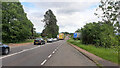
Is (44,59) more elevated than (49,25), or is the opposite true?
(49,25)

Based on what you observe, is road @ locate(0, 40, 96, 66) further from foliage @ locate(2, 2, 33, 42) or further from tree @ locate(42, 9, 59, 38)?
tree @ locate(42, 9, 59, 38)

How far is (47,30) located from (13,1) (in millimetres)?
46333

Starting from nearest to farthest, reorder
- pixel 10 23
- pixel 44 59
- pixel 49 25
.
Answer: pixel 44 59 < pixel 10 23 < pixel 49 25

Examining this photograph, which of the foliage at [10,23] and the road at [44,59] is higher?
the foliage at [10,23]

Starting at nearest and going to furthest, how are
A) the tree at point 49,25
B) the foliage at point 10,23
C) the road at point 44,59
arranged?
the road at point 44,59 < the foliage at point 10,23 < the tree at point 49,25

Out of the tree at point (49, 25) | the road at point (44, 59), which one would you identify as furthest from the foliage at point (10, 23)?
the tree at point (49, 25)

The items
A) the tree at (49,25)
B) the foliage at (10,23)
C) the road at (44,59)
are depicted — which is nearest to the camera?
the road at (44,59)

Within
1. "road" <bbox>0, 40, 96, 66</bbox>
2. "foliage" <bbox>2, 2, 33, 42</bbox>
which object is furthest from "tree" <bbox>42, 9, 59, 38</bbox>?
"road" <bbox>0, 40, 96, 66</bbox>

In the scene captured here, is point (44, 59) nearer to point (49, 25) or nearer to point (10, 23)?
point (10, 23)

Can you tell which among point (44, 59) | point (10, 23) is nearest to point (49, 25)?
point (10, 23)

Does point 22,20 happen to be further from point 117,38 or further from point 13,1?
point 117,38

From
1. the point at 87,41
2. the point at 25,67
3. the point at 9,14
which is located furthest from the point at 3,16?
the point at 25,67

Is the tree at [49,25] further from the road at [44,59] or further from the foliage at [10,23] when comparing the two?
the road at [44,59]

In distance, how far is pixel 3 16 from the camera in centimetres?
3209
